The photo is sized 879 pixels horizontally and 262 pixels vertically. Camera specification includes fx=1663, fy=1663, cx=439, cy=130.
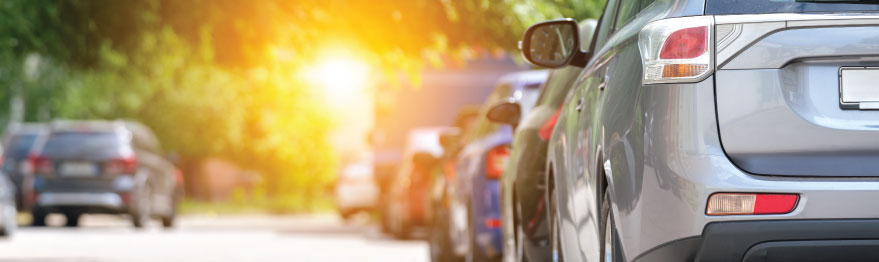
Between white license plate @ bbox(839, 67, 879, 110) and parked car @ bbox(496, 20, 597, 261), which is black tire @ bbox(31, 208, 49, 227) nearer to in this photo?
parked car @ bbox(496, 20, 597, 261)

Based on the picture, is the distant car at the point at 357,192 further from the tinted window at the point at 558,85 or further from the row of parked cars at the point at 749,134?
the row of parked cars at the point at 749,134

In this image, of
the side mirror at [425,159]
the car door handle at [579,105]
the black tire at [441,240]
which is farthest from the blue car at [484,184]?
the side mirror at [425,159]

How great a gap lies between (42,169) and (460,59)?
10525 mm

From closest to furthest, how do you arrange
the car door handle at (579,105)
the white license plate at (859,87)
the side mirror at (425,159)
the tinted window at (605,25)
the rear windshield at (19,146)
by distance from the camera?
the white license plate at (859,87), the car door handle at (579,105), the tinted window at (605,25), the side mirror at (425,159), the rear windshield at (19,146)

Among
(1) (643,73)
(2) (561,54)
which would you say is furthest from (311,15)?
(1) (643,73)

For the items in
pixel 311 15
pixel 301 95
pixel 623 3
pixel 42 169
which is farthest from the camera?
pixel 301 95

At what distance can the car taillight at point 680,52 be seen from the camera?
482cm

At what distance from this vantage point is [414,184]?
1869cm

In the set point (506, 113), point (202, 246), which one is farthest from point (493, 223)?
point (202, 246)

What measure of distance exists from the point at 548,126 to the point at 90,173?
58.4ft

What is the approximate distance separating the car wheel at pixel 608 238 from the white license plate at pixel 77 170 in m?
19.8

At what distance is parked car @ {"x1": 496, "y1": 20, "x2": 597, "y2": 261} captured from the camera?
769 centimetres

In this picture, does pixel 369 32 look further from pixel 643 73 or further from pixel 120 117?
pixel 120 117

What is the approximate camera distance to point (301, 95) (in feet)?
167
